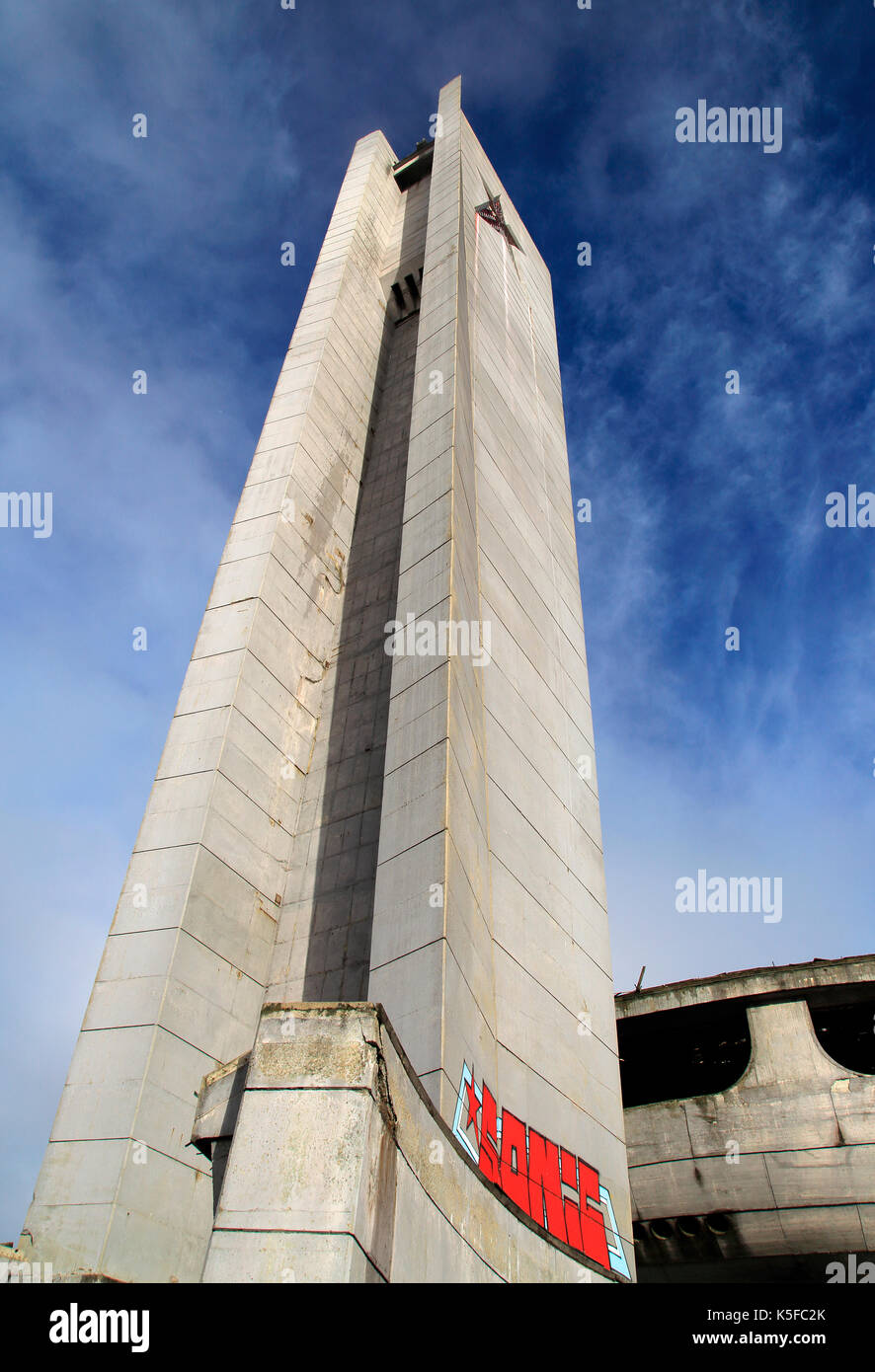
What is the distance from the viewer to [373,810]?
17875 millimetres

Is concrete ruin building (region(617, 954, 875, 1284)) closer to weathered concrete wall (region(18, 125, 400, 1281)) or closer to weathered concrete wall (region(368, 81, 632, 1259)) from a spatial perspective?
weathered concrete wall (region(368, 81, 632, 1259))

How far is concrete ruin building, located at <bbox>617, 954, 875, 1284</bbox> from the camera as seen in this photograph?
20.2m

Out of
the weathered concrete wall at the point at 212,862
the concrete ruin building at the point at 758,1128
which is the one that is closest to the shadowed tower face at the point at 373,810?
the weathered concrete wall at the point at 212,862

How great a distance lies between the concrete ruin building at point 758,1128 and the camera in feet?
66.4

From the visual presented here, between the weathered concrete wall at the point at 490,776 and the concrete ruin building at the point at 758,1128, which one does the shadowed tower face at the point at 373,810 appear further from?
the concrete ruin building at the point at 758,1128

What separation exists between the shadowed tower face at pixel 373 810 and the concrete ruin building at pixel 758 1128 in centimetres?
513

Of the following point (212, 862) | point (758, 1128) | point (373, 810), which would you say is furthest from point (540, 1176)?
point (758, 1128)

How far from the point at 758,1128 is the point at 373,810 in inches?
511

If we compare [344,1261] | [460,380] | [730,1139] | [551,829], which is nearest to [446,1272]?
[344,1261]

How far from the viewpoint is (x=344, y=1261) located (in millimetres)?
5859

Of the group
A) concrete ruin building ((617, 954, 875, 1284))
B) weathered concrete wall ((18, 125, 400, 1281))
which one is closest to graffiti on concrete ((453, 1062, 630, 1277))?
weathered concrete wall ((18, 125, 400, 1281))
